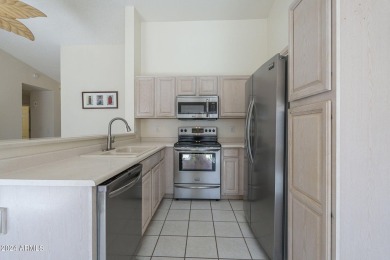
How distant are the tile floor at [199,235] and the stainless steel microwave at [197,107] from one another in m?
1.39

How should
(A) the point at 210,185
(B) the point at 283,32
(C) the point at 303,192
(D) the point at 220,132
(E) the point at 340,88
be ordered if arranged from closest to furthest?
(E) the point at 340,88
(C) the point at 303,192
(B) the point at 283,32
(A) the point at 210,185
(D) the point at 220,132

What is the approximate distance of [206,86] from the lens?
11.0 feet

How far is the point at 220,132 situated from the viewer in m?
3.63

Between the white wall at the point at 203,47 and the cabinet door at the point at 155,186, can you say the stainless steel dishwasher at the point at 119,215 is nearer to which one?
the cabinet door at the point at 155,186

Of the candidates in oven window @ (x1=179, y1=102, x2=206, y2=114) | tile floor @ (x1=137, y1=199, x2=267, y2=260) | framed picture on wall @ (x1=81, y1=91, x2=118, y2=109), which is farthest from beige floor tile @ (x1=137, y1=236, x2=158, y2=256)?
framed picture on wall @ (x1=81, y1=91, x2=118, y2=109)

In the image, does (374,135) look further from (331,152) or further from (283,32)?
(283,32)

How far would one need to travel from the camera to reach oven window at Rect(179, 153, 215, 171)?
9.84ft

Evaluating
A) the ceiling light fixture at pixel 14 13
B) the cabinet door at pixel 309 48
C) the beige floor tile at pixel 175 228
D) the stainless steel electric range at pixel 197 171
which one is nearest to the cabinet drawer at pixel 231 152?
the stainless steel electric range at pixel 197 171

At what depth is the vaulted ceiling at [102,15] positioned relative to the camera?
3.19 m

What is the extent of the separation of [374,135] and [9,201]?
178cm

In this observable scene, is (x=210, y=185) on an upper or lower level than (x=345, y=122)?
lower

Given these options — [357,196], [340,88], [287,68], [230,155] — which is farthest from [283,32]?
[357,196]

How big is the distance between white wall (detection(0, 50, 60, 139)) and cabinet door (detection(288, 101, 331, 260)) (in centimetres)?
652

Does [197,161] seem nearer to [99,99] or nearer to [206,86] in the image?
[206,86]
